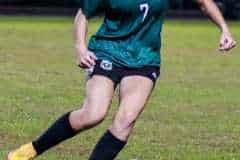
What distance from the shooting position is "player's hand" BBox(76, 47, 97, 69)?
6.91m

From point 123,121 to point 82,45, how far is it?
62cm

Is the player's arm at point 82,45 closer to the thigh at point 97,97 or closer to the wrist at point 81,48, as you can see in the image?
the wrist at point 81,48

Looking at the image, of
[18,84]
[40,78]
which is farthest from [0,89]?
[40,78]

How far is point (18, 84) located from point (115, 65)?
797 centimetres

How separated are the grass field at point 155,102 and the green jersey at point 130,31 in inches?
64.8

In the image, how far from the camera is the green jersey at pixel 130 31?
23.6 ft

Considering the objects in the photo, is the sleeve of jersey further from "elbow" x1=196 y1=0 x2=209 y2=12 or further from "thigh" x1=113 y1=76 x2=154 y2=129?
"elbow" x1=196 y1=0 x2=209 y2=12

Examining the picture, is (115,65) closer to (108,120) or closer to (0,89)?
(108,120)

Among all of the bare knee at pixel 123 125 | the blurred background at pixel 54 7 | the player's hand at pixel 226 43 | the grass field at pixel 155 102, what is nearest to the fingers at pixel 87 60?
the bare knee at pixel 123 125

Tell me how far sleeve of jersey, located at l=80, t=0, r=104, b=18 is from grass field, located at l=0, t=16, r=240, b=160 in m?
1.76

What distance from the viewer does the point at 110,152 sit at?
23.0ft

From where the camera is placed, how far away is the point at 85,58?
22.7 ft

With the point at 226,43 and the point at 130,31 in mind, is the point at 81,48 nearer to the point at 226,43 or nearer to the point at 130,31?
the point at 130,31

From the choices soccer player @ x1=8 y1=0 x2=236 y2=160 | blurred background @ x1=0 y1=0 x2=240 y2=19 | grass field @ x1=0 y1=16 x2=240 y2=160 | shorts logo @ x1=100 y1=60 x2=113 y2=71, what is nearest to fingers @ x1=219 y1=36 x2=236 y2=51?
soccer player @ x1=8 y1=0 x2=236 y2=160
